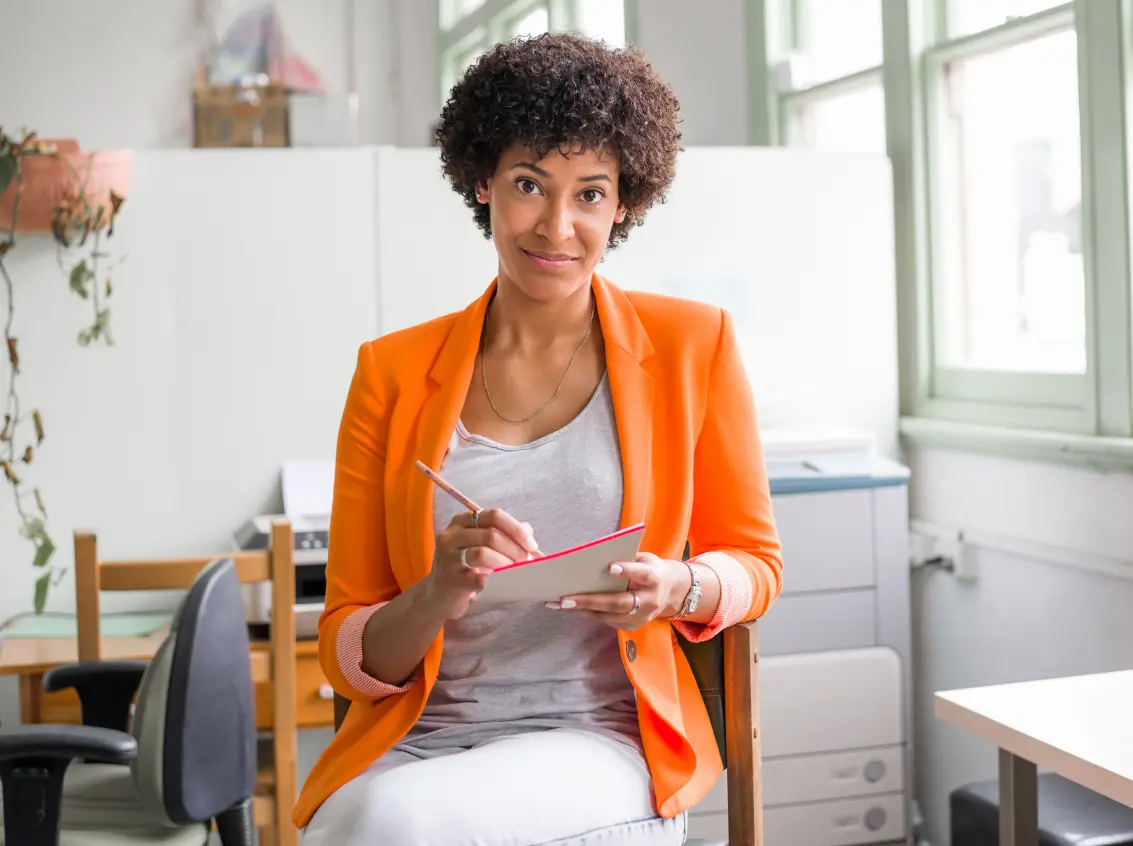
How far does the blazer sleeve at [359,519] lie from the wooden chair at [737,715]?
1.26 feet

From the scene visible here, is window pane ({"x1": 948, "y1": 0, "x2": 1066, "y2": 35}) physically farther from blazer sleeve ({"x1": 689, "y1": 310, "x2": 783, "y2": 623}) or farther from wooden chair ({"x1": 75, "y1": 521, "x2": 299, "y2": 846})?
wooden chair ({"x1": 75, "y1": 521, "x2": 299, "y2": 846})

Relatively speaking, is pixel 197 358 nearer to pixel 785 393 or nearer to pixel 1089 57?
pixel 785 393

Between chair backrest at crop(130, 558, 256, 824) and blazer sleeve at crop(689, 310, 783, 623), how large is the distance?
85 centimetres

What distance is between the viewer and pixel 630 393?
1.47m

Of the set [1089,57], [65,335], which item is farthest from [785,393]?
[65,335]

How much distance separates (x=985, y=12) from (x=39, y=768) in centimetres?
252

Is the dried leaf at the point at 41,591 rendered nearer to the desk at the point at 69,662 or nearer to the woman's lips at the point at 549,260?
the desk at the point at 69,662

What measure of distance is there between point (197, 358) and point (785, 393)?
143 cm

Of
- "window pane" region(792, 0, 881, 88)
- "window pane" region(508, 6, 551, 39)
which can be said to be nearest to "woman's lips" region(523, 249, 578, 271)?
"window pane" region(792, 0, 881, 88)

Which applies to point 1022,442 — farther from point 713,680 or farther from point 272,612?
point 272,612

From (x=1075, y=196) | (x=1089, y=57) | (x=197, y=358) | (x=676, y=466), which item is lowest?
(x=676, y=466)

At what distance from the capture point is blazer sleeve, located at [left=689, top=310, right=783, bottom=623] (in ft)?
4.83

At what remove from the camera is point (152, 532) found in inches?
113

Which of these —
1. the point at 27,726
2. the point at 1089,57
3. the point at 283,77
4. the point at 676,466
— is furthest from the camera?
the point at 283,77
